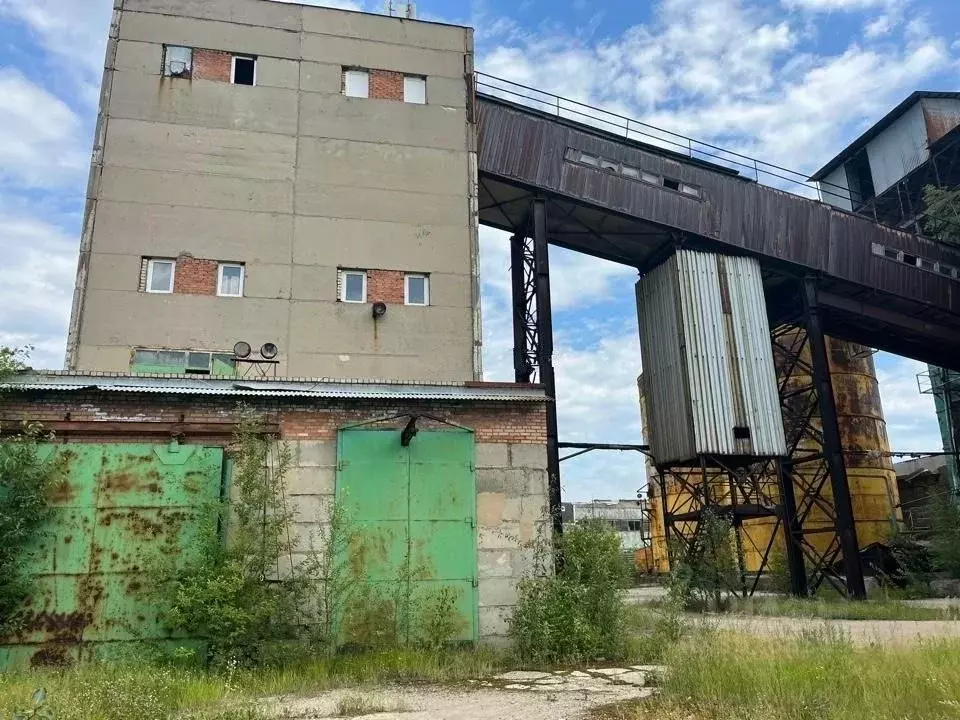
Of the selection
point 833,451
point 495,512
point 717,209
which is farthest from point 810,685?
point 717,209

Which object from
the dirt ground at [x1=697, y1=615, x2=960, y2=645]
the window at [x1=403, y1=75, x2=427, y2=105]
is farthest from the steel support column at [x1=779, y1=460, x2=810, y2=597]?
the window at [x1=403, y1=75, x2=427, y2=105]

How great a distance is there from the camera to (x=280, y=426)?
35.2 ft

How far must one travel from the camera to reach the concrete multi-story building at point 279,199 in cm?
1634

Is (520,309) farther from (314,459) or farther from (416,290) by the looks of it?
(314,459)

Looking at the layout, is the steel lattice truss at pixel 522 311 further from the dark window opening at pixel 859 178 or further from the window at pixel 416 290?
the dark window opening at pixel 859 178

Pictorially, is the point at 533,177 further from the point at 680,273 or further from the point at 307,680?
the point at 307,680

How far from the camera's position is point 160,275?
54.3 feet

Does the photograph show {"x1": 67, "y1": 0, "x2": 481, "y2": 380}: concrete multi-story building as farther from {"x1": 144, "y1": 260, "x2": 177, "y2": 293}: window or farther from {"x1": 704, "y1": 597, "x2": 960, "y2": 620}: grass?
{"x1": 704, "y1": 597, "x2": 960, "y2": 620}: grass

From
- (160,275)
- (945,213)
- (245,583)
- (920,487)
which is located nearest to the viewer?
(245,583)

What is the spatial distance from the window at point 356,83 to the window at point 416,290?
5161 mm

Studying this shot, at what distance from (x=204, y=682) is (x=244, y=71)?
15.2 metres

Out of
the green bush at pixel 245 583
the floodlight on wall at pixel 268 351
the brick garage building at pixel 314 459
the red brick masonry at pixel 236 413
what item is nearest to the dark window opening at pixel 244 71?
the floodlight on wall at pixel 268 351

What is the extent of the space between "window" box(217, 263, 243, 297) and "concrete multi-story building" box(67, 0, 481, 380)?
3cm

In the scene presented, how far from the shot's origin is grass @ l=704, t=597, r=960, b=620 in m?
14.8
